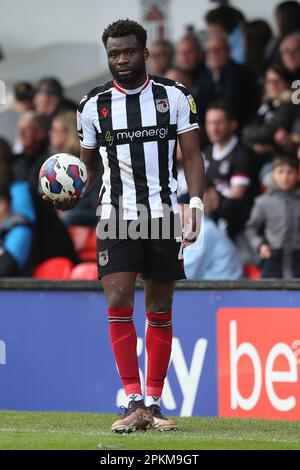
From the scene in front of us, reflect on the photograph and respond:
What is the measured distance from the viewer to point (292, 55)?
36.3ft

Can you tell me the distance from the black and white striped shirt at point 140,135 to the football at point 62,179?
0.18 metres

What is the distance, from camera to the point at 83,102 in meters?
6.66

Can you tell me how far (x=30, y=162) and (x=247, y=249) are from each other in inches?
117

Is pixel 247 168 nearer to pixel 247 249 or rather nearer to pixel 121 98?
pixel 247 249

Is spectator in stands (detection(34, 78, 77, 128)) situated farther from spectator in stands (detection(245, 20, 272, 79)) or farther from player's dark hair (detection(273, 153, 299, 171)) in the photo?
player's dark hair (detection(273, 153, 299, 171))

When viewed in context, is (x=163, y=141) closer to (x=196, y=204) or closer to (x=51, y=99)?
(x=196, y=204)

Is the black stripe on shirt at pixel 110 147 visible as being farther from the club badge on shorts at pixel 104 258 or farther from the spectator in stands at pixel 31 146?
the spectator in stands at pixel 31 146

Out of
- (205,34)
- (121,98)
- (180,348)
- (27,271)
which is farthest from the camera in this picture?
(205,34)

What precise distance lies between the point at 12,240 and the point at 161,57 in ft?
11.4

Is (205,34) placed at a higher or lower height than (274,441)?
higher

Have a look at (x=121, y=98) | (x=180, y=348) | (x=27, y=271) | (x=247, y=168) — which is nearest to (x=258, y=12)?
(x=247, y=168)

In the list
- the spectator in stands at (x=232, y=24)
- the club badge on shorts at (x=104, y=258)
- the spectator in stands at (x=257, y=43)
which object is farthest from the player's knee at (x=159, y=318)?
the spectator in stands at (x=232, y=24)

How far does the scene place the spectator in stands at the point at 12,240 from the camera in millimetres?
10070
